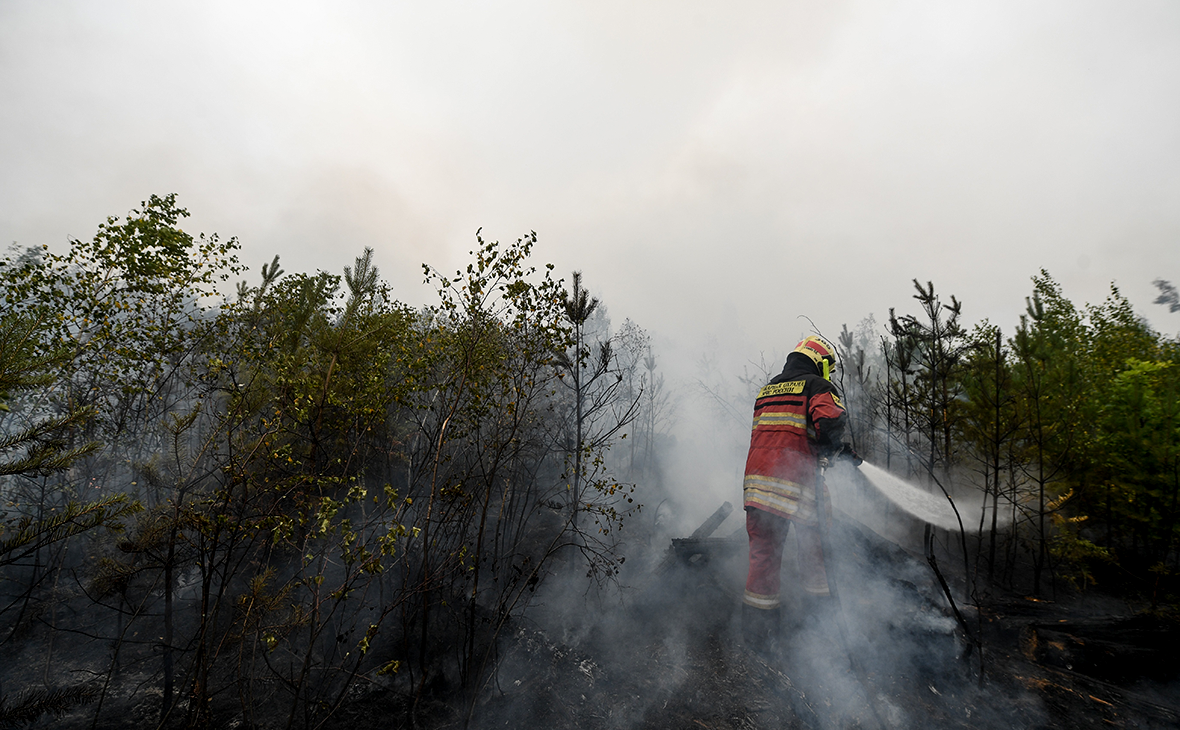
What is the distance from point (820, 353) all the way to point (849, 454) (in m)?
→ 1.32

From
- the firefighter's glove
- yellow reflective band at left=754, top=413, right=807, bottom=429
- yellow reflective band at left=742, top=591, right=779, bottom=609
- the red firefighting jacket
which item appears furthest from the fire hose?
yellow reflective band at left=742, top=591, right=779, bottom=609

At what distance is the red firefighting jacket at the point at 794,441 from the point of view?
15.8ft

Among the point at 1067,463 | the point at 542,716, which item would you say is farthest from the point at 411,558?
the point at 1067,463

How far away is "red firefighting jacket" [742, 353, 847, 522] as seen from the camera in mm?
4820

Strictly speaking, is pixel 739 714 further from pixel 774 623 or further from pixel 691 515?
pixel 691 515

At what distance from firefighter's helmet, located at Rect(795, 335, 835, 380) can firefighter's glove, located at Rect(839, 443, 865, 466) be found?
0.99 metres

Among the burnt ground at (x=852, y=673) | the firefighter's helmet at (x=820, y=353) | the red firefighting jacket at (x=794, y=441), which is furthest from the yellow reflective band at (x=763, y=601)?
the firefighter's helmet at (x=820, y=353)

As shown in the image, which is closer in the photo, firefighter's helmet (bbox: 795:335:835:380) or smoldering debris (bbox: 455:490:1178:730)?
smoldering debris (bbox: 455:490:1178:730)

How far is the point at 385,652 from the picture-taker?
5559mm

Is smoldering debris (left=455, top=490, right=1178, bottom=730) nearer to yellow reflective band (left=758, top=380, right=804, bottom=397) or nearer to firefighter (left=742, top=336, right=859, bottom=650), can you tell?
firefighter (left=742, top=336, right=859, bottom=650)

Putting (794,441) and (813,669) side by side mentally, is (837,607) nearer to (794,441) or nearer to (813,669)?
(813,669)

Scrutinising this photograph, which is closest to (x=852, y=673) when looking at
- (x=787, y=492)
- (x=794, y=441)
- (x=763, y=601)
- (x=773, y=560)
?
(x=763, y=601)

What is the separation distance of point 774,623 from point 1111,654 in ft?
10.8

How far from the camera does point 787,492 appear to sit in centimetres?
488
